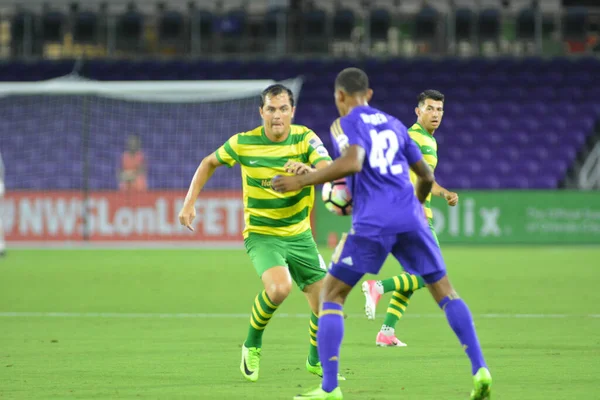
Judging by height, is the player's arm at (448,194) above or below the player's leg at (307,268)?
above

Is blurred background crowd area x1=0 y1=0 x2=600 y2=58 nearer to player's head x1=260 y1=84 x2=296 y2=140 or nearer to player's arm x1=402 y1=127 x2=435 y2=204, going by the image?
player's head x1=260 y1=84 x2=296 y2=140

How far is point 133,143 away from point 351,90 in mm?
17551

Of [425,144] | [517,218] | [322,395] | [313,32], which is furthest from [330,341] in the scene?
[313,32]

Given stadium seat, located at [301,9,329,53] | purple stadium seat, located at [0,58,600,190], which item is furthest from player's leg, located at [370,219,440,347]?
stadium seat, located at [301,9,329,53]

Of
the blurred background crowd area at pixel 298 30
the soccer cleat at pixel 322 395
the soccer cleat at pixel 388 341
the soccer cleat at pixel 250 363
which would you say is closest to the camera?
the soccer cleat at pixel 322 395

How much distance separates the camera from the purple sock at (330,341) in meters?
5.73

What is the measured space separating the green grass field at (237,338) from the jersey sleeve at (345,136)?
156 centimetres

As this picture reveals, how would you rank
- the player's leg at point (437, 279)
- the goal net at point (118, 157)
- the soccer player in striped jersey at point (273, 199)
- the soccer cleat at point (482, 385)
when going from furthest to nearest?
the goal net at point (118, 157)
the soccer player in striped jersey at point (273, 199)
the player's leg at point (437, 279)
the soccer cleat at point (482, 385)

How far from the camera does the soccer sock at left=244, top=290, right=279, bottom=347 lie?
23.0 feet

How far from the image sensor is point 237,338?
8.84 meters

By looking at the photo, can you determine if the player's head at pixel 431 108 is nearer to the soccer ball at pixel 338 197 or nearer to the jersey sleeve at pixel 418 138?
the jersey sleeve at pixel 418 138

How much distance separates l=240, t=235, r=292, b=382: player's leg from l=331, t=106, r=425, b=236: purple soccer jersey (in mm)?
1210

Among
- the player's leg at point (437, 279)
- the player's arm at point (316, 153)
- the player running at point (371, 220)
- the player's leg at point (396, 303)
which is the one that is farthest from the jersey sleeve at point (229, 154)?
the player's leg at point (396, 303)

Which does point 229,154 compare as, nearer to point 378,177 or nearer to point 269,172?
point 269,172
